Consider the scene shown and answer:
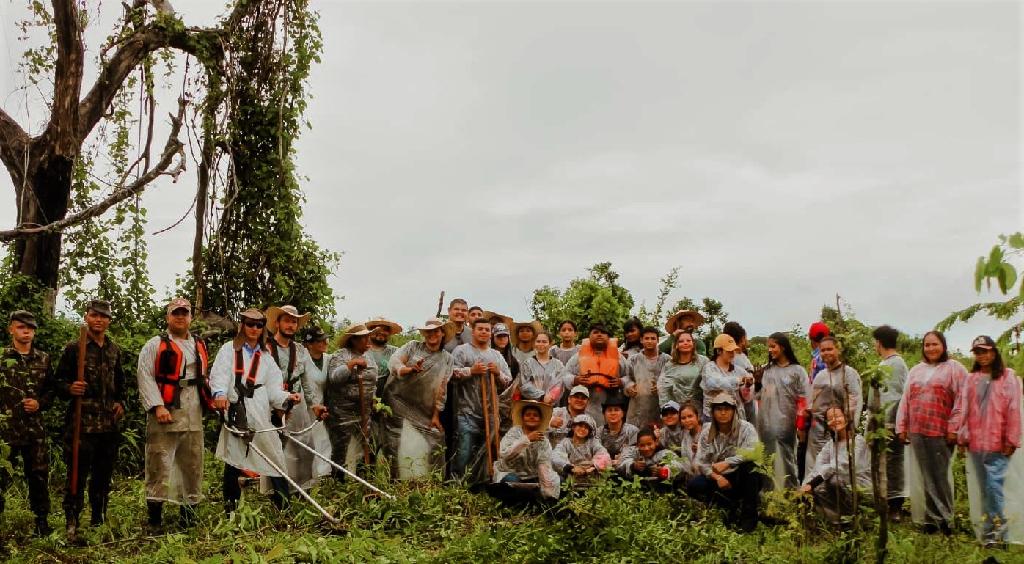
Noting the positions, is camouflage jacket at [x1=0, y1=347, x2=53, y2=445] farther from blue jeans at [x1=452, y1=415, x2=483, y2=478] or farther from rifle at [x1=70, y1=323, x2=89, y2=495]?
blue jeans at [x1=452, y1=415, x2=483, y2=478]

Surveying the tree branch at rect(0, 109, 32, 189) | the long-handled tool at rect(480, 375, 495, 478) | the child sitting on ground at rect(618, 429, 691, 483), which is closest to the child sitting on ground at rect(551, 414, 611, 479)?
the child sitting on ground at rect(618, 429, 691, 483)

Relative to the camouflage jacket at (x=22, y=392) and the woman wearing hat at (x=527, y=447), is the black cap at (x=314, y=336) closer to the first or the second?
the woman wearing hat at (x=527, y=447)

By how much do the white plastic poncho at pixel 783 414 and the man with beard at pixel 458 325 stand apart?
116 inches

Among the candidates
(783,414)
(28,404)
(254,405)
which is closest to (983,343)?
(783,414)

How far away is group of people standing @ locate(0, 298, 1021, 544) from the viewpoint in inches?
287

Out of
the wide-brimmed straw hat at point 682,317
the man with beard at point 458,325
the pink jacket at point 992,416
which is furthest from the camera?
the man with beard at point 458,325

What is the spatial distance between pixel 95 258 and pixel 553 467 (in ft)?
22.9

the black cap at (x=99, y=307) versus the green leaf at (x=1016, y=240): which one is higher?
the black cap at (x=99, y=307)

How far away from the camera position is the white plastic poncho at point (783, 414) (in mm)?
8398

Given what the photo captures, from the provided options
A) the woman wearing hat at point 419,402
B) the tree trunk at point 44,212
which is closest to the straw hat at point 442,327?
the woman wearing hat at point 419,402

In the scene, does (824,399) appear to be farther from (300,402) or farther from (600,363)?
(300,402)

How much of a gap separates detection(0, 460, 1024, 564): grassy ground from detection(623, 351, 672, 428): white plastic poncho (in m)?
1.19

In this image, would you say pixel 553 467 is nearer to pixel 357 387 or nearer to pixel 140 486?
pixel 357 387

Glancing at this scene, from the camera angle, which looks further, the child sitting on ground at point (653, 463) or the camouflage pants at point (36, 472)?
the child sitting on ground at point (653, 463)
